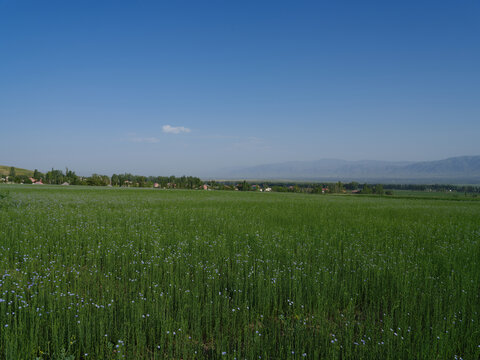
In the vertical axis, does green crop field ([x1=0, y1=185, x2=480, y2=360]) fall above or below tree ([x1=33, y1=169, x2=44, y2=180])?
below

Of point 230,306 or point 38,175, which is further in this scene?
point 38,175

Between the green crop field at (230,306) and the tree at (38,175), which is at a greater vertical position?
the tree at (38,175)

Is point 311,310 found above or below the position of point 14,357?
below

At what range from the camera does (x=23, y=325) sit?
4312 mm

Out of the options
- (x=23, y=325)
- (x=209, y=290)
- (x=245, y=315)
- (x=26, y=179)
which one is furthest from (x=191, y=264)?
(x=26, y=179)

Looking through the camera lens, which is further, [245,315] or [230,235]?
[230,235]

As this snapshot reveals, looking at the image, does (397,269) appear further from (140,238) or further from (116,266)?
(140,238)

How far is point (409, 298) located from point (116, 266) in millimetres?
7962

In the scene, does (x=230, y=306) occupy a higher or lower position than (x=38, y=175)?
lower

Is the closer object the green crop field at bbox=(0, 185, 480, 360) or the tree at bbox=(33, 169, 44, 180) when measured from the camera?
the green crop field at bbox=(0, 185, 480, 360)

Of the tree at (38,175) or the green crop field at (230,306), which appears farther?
the tree at (38,175)

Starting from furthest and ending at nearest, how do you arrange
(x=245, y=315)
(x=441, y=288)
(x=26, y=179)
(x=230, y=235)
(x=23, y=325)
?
(x=26, y=179) → (x=230, y=235) → (x=441, y=288) → (x=245, y=315) → (x=23, y=325)

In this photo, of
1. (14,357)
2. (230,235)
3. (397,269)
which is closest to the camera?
(14,357)

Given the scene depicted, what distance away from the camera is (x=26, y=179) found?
110m
